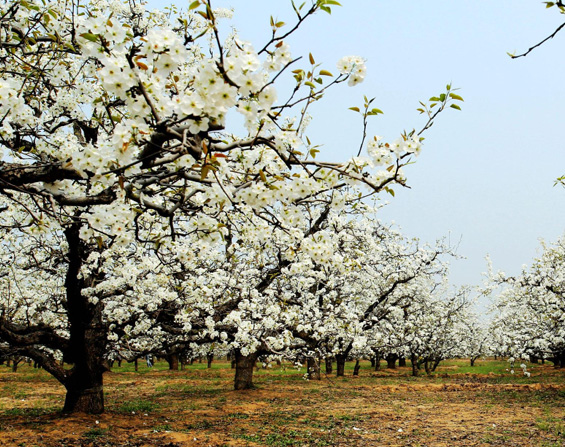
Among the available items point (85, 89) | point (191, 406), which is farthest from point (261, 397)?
point (85, 89)

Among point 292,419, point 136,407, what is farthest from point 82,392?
point 292,419

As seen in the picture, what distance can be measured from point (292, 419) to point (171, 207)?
334 inches

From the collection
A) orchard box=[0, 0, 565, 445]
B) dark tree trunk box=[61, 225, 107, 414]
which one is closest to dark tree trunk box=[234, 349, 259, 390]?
orchard box=[0, 0, 565, 445]

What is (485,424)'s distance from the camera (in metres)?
11.2

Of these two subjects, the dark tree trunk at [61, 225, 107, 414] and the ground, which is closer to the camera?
the ground

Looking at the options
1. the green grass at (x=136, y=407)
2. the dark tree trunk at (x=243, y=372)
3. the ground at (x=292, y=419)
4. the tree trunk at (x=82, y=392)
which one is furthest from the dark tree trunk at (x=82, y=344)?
the dark tree trunk at (x=243, y=372)

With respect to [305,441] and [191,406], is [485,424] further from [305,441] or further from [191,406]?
[191,406]

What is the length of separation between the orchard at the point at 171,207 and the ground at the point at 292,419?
99cm

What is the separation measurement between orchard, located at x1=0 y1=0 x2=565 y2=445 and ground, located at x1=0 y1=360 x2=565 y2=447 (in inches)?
38.8

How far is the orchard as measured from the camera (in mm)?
3221

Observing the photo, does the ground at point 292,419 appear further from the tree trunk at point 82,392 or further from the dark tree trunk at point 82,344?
the dark tree trunk at point 82,344

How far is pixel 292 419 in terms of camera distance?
11.6 metres

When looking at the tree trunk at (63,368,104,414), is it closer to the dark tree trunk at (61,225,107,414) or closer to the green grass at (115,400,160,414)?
the dark tree trunk at (61,225,107,414)

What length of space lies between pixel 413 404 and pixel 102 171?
1460 centimetres
